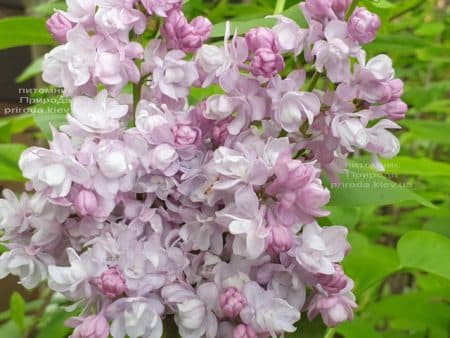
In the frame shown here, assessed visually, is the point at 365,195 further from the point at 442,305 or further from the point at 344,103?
the point at 442,305

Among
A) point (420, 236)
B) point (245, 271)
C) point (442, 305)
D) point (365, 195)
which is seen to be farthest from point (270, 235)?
point (442, 305)

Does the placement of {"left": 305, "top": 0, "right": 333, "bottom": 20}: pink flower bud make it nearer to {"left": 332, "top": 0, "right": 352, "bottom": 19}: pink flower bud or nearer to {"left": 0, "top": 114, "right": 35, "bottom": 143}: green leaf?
{"left": 332, "top": 0, "right": 352, "bottom": 19}: pink flower bud

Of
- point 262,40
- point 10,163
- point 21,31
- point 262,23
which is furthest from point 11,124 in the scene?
point 262,40

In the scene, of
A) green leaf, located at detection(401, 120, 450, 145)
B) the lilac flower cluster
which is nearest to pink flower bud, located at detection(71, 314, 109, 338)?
the lilac flower cluster

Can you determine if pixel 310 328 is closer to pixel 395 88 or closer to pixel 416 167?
pixel 395 88

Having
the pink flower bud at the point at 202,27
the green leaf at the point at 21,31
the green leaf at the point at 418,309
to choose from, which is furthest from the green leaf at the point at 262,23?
the green leaf at the point at 418,309

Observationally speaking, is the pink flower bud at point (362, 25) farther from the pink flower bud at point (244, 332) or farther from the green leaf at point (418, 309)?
the green leaf at point (418, 309)
